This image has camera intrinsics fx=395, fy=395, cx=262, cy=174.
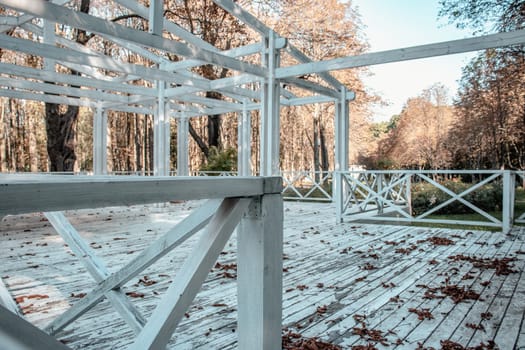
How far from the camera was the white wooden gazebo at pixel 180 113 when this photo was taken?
0.82m

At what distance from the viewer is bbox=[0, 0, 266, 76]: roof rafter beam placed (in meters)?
4.12

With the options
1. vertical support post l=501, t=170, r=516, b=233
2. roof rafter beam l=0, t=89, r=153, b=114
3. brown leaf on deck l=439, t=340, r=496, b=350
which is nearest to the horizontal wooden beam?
vertical support post l=501, t=170, r=516, b=233

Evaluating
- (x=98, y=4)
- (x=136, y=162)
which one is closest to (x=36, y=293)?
(x=98, y=4)

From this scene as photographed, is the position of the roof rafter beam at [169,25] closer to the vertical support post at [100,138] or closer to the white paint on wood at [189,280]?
the vertical support post at [100,138]

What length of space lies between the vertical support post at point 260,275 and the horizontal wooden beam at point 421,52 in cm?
551

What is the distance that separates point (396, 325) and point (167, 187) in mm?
1847

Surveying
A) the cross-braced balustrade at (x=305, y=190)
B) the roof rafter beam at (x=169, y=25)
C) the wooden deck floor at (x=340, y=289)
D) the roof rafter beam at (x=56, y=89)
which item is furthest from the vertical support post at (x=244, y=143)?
→ the wooden deck floor at (x=340, y=289)

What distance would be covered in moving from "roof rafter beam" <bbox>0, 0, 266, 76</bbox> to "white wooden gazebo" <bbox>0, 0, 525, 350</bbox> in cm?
1

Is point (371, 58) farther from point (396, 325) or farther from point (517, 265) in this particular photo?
point (396, 325)

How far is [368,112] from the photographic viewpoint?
17.3m

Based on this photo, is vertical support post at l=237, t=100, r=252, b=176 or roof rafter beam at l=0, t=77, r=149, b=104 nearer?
roof rafter beam at l=0, t=77, r=149, b=104

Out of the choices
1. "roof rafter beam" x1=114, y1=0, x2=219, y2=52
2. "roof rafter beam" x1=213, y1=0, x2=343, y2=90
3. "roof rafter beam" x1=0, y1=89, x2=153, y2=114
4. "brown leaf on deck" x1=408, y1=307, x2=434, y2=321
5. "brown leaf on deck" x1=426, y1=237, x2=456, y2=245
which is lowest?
"brown leaf on deck" x1=426, y1=237, x2=456, y2=245

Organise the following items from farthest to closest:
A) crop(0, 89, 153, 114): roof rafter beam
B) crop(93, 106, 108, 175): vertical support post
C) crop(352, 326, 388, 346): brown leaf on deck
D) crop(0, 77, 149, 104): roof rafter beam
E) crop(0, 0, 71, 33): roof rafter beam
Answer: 1. crop(93, 106, 108, 175): vertical support post
2. crop(0, 89, 153, 114): roof rafter beam
3. crop(0, 77, 149, 104): roof rafter beam
4. crop(0, 0, 71, 33): roof rafter beam
5. crop(352, 326, 388, 346): brown leaf on deck

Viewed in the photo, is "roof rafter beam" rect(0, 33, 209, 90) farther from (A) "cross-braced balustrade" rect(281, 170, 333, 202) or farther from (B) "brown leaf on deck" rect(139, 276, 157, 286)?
(B) "brown leaf on deck" rect(139, 276, 157, 286)
